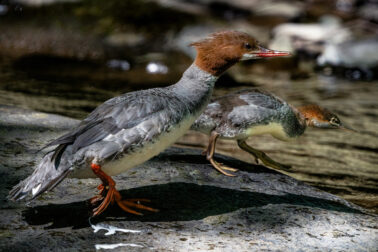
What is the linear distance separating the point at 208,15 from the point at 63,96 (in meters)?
4.74

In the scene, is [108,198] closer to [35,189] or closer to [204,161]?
[35,189]

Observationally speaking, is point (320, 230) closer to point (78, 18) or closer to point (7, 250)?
point (7, 250)

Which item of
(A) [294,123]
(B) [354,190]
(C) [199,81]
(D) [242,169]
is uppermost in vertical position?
(C) [199,81]

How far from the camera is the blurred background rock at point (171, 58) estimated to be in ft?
22.0

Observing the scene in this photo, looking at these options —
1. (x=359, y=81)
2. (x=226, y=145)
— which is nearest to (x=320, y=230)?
(x=226, y=145)

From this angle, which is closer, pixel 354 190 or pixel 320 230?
pixel 320 230

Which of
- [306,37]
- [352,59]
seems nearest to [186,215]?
[352,59]

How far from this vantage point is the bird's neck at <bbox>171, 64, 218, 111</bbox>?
3.33 metres

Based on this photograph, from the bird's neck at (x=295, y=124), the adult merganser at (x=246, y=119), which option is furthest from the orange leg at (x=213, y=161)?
the bird's neck at (x=295, y=124)

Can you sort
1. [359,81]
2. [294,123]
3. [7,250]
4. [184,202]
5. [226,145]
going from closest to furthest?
[7,250] < [184,202] < [294,123] < [226,145] < [359,81]

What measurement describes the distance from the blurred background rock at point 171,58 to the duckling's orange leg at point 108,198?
2593 mm

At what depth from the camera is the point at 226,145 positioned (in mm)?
5902

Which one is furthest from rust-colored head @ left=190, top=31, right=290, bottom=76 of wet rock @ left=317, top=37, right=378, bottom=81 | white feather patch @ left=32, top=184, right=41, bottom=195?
wet rock @ left=317, top=37, right=378, bottom=81

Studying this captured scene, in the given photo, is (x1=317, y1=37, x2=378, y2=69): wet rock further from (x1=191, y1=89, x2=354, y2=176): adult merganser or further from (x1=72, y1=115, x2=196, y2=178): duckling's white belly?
(x1=72, y1=115, x2=196, y2=178): duckling's white belly
